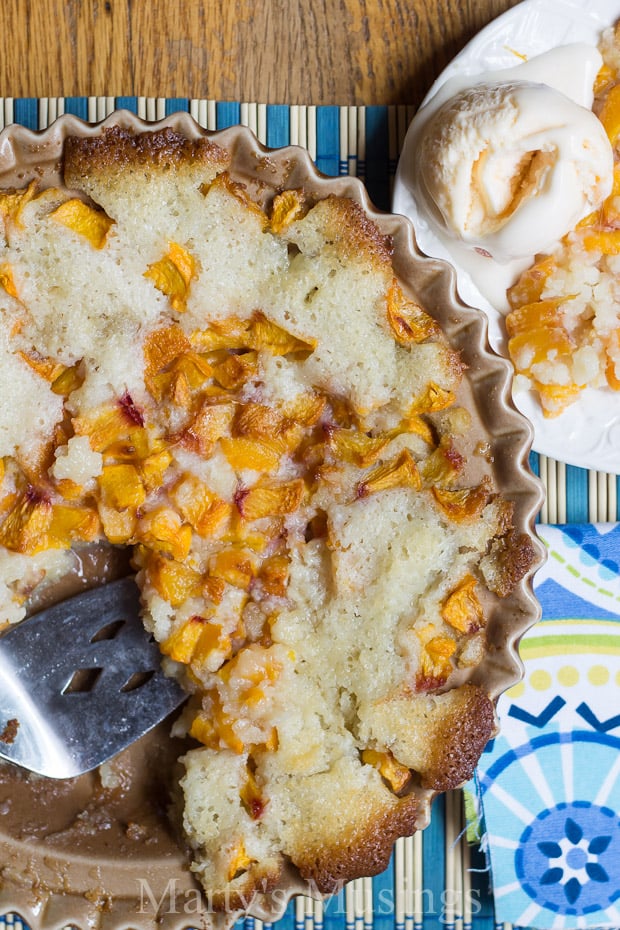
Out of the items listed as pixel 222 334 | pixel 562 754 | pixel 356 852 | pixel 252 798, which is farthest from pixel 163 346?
pixel 562 754

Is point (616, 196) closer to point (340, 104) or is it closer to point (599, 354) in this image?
point (599, 354)

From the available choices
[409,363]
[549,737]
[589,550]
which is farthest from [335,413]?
[549,737]

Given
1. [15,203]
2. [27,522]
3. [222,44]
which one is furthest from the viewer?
[222,44]

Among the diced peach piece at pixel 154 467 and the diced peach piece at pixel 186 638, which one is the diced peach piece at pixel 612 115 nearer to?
the diced peach piece at pixel 154 467

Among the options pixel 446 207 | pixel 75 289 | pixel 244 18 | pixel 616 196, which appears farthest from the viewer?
pixel 244 18

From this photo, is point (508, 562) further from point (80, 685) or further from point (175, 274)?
point (80, 685)

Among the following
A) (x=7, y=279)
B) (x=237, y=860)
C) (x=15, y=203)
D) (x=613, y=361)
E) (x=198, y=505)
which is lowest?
(x=237, y=860)

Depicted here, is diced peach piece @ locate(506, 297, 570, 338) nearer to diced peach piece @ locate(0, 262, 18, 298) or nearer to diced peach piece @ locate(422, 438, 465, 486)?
diced peach piece @ locate(422, 438, 465, 486)
